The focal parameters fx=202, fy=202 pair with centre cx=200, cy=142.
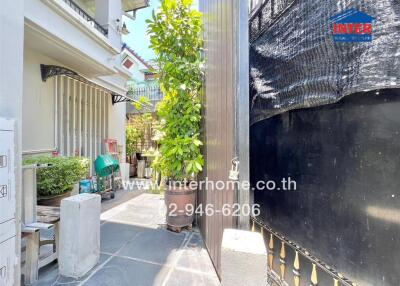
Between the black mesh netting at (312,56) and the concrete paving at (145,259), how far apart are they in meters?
1.85

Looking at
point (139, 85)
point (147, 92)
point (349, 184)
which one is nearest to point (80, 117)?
point (349, 184)

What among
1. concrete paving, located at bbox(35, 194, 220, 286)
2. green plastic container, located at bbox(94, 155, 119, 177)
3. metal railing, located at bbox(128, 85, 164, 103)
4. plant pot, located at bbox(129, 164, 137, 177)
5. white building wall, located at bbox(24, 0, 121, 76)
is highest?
metal railing, located at bbox(128, 85, 164, 103)

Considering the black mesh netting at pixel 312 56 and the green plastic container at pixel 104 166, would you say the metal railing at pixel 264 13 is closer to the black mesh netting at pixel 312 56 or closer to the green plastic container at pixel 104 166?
the black mesh netting at pixel 312 56

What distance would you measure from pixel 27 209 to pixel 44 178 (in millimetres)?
1682

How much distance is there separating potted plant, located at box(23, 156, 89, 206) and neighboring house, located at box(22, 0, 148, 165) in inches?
23.7

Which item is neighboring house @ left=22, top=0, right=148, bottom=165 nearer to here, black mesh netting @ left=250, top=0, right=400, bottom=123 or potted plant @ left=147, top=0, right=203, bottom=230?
potted plant @ left=147, top=0, right=203, bottom=230

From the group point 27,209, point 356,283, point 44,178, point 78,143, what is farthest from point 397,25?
point 78,143

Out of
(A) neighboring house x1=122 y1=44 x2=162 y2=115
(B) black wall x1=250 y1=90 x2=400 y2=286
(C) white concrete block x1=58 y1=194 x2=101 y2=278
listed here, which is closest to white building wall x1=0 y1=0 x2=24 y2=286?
(C) white concrete block x1=58 y1=194 x2=101 y2=278

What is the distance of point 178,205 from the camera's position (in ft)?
10.6

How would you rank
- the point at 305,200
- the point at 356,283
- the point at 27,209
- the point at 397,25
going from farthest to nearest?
the point at 27,209, the point at 305,200, the point at 356,283, the point at 397,25

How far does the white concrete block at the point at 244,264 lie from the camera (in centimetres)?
118

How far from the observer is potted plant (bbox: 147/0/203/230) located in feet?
10.7

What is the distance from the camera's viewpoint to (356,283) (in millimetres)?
1192

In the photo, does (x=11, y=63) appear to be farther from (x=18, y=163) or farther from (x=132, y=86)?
(x=132, y=86)
